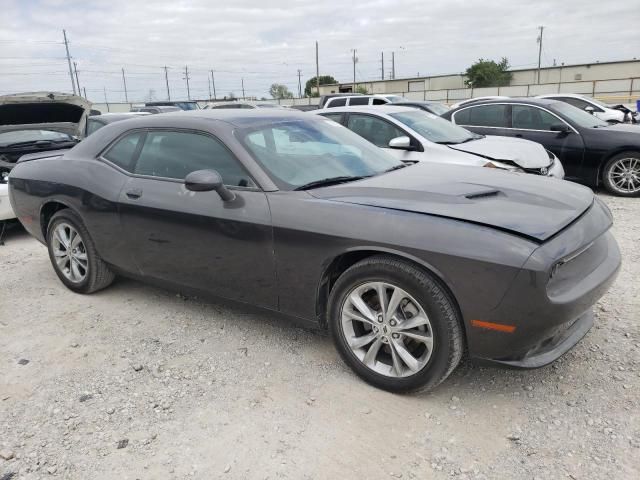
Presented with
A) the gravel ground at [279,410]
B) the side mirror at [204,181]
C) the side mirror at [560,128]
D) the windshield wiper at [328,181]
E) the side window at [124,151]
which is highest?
the side window at [124,151]

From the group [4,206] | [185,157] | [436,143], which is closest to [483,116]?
[436,143]

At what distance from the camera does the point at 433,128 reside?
23.0ft

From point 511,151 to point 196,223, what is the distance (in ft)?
15.5

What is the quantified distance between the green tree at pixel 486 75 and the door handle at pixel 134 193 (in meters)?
56.3

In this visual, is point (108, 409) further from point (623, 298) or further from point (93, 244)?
point (623, 298)

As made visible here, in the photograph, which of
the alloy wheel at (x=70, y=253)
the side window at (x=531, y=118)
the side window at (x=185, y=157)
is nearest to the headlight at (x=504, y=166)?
the side window at (x=531, y=118)

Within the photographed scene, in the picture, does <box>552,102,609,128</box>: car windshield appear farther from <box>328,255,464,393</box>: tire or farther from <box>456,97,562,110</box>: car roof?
<box>328,255,464,393</box>: tire

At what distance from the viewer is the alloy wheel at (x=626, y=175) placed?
7.30m

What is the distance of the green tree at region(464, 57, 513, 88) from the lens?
5488cm

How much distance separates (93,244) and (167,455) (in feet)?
7.46

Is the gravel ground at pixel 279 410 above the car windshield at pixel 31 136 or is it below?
below

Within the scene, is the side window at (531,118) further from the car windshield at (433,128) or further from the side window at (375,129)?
the side window at (375,129)

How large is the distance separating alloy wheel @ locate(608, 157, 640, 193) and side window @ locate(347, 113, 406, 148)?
11.0 ft

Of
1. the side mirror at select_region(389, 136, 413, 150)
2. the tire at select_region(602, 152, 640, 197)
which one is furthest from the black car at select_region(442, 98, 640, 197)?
the side mirror at select_region(389, 136, 413, 150)
